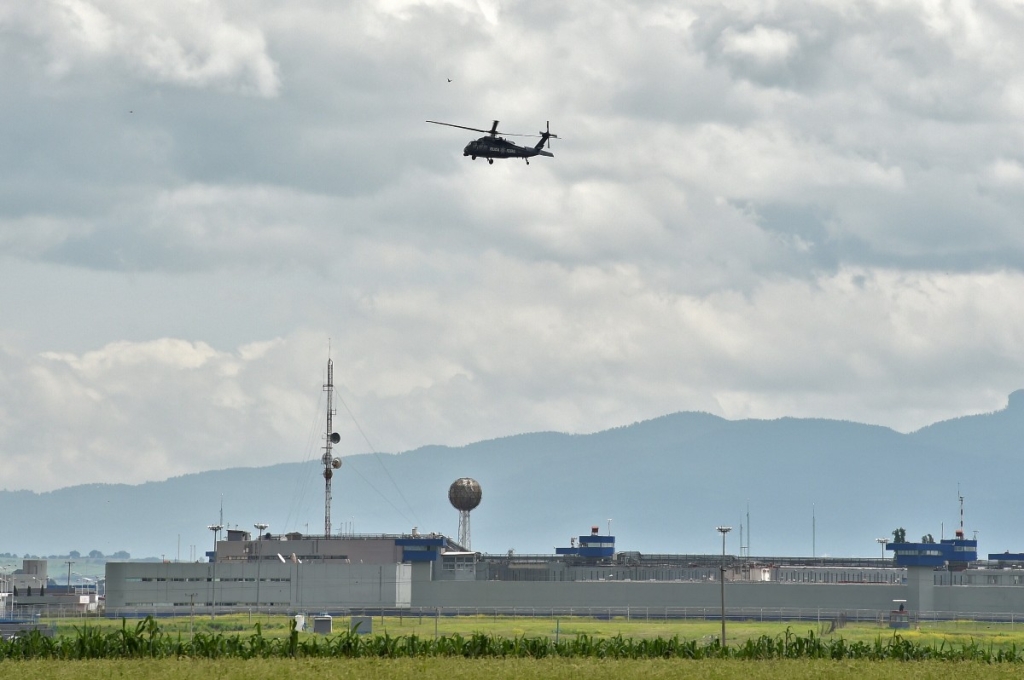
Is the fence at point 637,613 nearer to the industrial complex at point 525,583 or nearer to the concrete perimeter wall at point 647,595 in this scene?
the industrial complex at point 525,583

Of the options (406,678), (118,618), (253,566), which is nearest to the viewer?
(406,678)

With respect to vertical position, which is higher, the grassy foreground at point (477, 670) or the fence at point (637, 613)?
the grassy foreground at point (477, 670)

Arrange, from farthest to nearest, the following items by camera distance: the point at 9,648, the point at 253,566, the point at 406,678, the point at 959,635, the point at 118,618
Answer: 1. the point at 253,566
2. the point at 118,618
3. the point at 959,635
4. the point at 9,648
5. the point at 406,678

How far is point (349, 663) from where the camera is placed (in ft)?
126

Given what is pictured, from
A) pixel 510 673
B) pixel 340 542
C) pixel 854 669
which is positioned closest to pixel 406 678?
pixel 510 673

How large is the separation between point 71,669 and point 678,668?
1581 cm

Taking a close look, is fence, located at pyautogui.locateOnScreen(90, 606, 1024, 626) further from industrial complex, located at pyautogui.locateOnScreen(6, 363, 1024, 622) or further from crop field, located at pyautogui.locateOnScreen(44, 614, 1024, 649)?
crop field, located at pyautogui.locateOnScreen(44, 614, 1024, 649)

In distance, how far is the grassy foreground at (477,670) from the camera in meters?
34.8

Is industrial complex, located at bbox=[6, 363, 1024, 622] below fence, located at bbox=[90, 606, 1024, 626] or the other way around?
the other way around

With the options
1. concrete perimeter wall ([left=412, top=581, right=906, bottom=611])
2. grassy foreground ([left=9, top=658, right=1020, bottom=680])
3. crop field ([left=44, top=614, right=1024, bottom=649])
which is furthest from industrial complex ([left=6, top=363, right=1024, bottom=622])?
grassy foreground ([left=9, top=658, right=1020, bottom=680])

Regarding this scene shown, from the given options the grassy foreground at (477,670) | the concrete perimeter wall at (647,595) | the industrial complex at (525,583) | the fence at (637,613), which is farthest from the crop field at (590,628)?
the grassy foreground at (477,670)

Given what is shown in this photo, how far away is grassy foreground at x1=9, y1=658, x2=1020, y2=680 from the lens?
34.8 meters

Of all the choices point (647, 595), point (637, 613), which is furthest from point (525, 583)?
point (637, 613)

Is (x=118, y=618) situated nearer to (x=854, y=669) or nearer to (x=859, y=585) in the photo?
(x=859, y=585)
